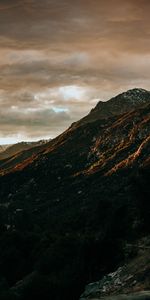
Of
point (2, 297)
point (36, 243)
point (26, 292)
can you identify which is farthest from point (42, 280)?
point (36, 243)

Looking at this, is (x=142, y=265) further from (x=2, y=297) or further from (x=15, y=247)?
(x=15, y=247)

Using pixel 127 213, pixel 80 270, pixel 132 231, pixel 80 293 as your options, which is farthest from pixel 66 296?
pixel 127 213

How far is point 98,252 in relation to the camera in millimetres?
55844

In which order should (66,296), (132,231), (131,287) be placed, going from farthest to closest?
1. (132,231)
2. (66,296)
3. (131,287)

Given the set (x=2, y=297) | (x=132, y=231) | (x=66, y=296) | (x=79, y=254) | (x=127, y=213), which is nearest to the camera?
(x=2, y=297)

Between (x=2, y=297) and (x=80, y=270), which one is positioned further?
(x=80, y=270)

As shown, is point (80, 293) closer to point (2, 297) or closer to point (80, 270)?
point (80, 270)

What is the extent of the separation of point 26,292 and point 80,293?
5.71 metres

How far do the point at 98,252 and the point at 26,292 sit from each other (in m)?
14.2

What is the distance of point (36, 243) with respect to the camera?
7844 centimetres

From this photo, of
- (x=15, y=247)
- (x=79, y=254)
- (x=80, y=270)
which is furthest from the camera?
(x=15, y=247)

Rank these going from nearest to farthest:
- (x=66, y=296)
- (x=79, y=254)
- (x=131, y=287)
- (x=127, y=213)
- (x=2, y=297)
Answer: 1. (x=2, y=297)
2. (x=131, y=287)
3. (x=66, y=296)
4. (x=79, y=254)
5. (x=127, y=213)

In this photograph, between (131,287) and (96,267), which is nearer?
(131,287)

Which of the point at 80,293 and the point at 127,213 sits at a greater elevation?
the point at 127,213
